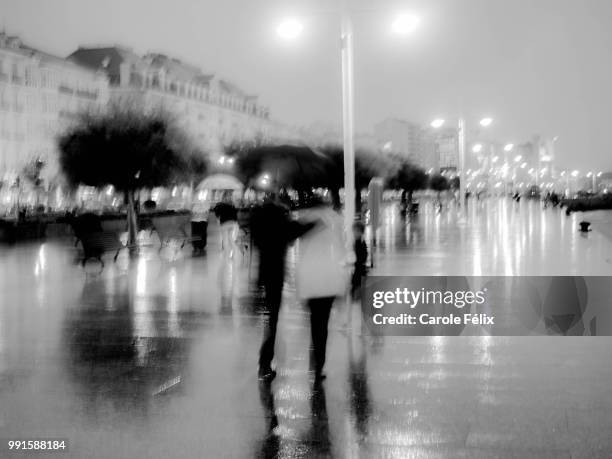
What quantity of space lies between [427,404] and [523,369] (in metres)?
1.79

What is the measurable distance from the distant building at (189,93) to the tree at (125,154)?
5302 cm

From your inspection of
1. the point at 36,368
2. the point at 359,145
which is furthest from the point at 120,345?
the point at 359,145

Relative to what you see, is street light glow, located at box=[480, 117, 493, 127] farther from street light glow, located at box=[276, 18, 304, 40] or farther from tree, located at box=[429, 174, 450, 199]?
tree, located at box=[429, 174, 450, 199]

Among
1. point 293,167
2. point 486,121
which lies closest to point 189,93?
point 486,121

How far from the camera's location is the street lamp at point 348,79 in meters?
12.7

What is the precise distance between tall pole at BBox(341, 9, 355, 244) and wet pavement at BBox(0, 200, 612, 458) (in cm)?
192

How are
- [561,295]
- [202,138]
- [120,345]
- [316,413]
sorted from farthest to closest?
[202,138] < [561,295] < [120,345] < [316,413]

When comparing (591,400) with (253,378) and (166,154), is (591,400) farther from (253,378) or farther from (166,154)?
(166,154)

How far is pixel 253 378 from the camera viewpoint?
7.16 m

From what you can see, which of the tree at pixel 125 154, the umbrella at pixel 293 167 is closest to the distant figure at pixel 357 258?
the umbrella at pixel 293 167

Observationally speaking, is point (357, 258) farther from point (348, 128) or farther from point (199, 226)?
point (199, 226)

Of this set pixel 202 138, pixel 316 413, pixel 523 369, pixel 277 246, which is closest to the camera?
pixel 316 413

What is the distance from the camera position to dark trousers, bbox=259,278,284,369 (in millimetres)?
7117

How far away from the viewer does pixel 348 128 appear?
12.9 metres
